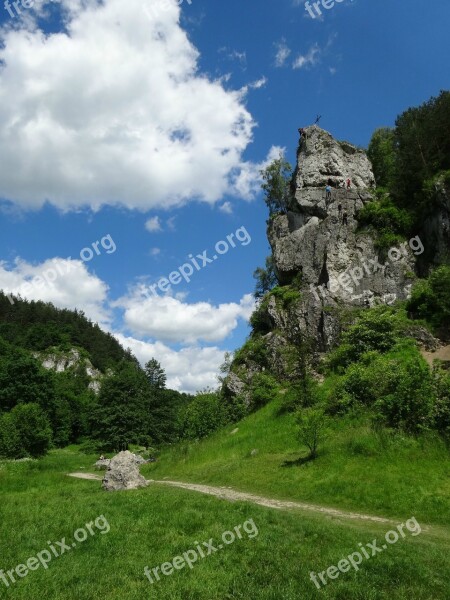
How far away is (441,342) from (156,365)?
56555 mm

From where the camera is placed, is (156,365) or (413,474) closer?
(413,474)

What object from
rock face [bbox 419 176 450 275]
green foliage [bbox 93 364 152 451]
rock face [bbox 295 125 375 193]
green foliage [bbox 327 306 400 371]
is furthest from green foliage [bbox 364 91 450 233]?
green foliage [bbox 93 364 152 451]

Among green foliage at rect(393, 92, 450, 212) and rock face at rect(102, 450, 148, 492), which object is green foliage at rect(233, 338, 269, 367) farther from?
rock face at rect(102, 450, 148, 492)

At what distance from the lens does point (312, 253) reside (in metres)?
50.6

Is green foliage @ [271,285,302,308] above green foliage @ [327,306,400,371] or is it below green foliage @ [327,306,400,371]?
above

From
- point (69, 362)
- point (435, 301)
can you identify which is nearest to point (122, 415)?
point (435, 301)

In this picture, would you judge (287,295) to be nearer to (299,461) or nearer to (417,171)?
(417,171)

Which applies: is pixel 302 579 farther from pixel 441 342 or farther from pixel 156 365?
pixel 156 365

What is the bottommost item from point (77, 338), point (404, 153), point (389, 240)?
point (389, 240)

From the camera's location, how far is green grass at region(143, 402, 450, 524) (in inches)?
684

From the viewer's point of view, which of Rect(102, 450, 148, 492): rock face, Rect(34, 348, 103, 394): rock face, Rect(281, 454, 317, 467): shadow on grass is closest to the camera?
Rect(102, 450, 148, 492): rock face

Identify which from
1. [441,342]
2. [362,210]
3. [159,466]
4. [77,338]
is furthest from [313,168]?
[77,338]

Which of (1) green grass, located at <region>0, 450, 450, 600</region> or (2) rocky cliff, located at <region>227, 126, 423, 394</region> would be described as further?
(2) rocky cliff, located at <region>227, 126, 423, 394</region>

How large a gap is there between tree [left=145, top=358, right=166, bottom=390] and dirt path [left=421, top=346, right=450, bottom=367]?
2117 inches
